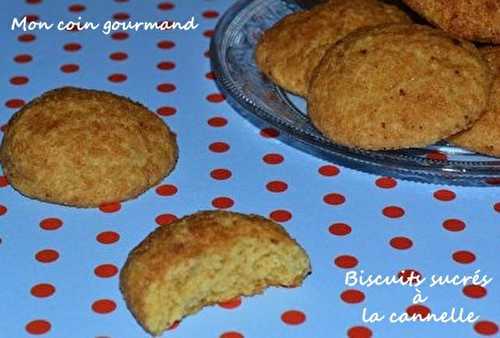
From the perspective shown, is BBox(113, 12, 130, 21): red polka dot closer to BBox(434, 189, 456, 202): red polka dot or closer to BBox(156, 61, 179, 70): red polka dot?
BBox(156, 61, 179, 70): red polka dot

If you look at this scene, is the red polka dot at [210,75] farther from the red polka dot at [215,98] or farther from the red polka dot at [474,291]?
the red polka dot at [474,291]

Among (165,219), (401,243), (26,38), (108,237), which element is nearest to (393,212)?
(401,243)

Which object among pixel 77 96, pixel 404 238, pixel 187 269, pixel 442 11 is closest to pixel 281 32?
pixel 442 11

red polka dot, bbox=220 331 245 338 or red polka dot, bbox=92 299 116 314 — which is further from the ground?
red polka dot, bbox=220 331 245 338

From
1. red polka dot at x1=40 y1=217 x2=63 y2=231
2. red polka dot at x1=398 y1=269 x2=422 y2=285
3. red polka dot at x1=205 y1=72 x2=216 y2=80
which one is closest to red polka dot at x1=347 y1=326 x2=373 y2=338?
red polka dot at x1=398 y1=269 x2=422 y2=285

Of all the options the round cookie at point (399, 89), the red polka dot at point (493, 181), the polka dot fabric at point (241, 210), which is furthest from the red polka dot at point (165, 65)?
the red polka dot at point (493, 181)

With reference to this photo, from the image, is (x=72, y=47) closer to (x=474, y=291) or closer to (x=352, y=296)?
(x=352, y=296)
